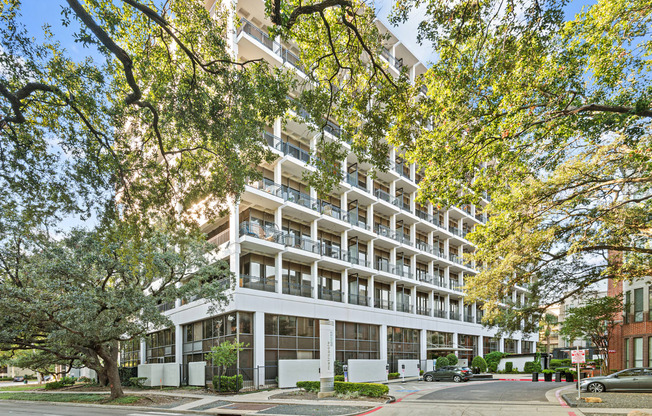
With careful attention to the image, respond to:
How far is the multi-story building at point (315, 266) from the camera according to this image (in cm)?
2941

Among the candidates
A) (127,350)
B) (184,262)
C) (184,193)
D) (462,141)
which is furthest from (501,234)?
(127,350)

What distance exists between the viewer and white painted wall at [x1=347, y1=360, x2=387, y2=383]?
2747 cm

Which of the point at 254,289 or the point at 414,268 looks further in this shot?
the point at 414,268

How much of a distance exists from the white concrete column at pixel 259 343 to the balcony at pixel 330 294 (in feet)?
23.5

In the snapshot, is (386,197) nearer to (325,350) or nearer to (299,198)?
(299,198)

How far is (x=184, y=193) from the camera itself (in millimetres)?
14383

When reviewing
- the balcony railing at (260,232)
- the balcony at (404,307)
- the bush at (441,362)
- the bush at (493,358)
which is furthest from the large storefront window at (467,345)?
the balcony railing at (260,232)

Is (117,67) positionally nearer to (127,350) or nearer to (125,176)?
(125,176)

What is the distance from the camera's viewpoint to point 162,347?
1499 inches

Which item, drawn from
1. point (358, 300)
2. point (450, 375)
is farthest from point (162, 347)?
point (450, 375)

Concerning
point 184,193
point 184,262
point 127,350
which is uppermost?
point 184,193

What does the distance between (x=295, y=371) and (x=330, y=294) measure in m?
8.32

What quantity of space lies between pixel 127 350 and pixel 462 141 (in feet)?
150

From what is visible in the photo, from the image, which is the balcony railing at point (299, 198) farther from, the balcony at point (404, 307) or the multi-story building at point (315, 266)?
the balcony at point (404, 307)
